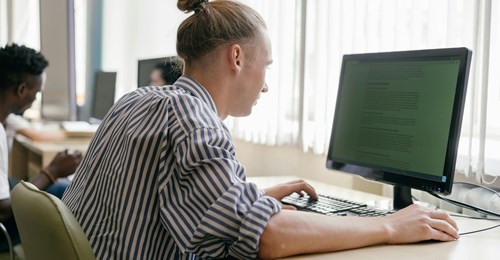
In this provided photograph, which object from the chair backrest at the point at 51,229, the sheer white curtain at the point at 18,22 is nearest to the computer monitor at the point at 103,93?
the sheer white curtain at the point at 18,22

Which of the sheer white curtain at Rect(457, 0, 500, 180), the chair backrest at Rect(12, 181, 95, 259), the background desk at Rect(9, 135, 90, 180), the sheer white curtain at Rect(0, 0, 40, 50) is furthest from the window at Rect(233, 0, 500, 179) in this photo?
the sheer white curtain at Rect(0, 0, 40, 50)

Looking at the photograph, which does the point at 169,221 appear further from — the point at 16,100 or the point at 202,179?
the point at 16,100

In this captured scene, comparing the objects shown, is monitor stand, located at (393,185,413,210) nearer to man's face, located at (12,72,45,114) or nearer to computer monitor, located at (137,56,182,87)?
computer monitor, located at (137,56,182,87)

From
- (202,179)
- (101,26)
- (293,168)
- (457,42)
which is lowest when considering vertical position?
(293,168)

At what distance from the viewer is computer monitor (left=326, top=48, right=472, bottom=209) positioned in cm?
127

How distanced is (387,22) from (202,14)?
34.4 inches

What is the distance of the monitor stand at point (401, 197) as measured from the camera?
1.45 m

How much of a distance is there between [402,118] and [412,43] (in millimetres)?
498

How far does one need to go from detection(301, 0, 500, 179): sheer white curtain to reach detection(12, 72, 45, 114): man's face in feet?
4.00

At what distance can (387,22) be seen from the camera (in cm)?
188

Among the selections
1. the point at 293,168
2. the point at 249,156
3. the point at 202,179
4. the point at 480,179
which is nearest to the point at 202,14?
the point at 202,179

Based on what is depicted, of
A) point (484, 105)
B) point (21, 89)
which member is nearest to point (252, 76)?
point (484, 105)

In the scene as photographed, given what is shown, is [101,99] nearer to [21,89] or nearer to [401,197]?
[21,89]

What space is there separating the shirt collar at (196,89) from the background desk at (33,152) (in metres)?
1.87
